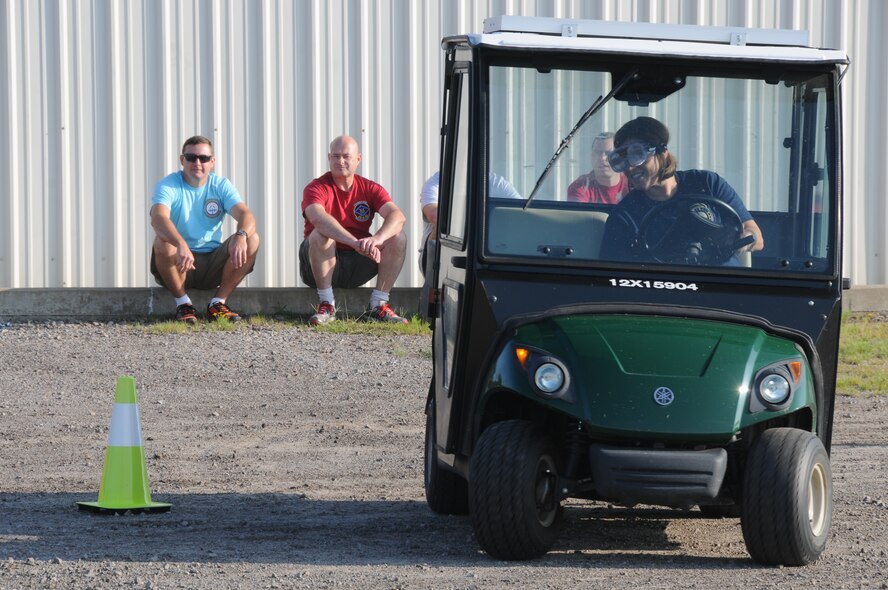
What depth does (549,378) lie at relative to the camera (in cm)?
573

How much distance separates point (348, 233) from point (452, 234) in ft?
19.6

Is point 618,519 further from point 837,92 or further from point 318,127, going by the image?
point 318,127

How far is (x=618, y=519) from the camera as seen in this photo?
6.96 m

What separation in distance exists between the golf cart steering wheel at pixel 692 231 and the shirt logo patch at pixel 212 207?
6.84 m

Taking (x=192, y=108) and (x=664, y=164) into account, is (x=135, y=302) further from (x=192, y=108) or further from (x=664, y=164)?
(x=664, y=164)

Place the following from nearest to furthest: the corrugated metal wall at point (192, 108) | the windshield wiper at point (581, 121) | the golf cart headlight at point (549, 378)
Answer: the golf cart headlight at point (549, 378) < the windshield wiper at point (581, 121) < the corrugated metal wall at point (192, 108)

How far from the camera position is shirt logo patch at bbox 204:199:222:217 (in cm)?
1254

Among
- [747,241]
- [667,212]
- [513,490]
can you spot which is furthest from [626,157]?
[513,490]

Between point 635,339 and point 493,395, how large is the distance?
60 cm

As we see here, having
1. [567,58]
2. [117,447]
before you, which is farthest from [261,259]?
[567,58]

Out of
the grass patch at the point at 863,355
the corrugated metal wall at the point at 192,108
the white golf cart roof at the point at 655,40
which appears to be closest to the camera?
the white golf cart roof at the point at 655,40

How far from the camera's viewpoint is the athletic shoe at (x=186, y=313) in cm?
1249

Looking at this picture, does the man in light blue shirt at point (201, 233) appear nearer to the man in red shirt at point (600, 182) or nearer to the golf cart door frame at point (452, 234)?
the golf cart door frame at point (452, 234)

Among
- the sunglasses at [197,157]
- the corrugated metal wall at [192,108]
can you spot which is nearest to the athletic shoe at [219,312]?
the corrugated metal wall at [192,108]
